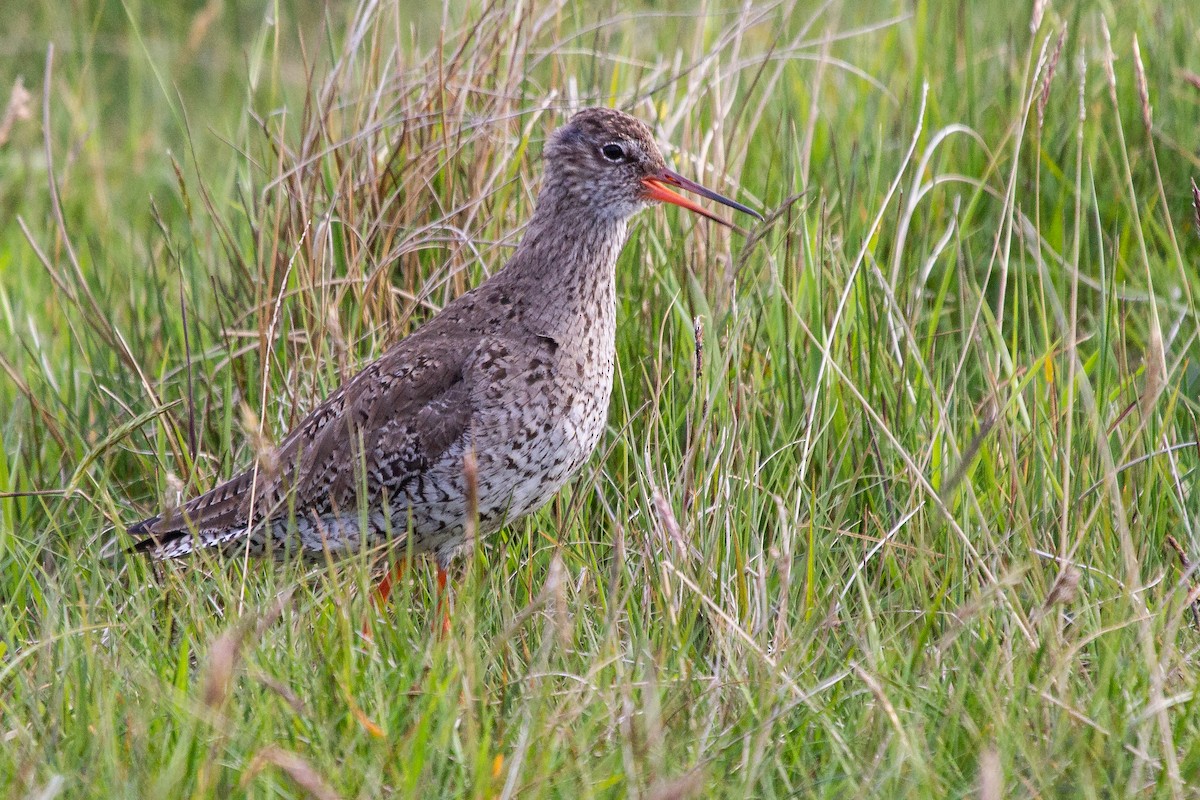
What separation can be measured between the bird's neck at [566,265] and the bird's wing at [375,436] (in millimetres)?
253

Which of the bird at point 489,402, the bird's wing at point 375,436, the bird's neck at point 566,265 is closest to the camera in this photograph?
the bird at point 489,402

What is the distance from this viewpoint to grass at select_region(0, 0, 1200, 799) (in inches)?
121

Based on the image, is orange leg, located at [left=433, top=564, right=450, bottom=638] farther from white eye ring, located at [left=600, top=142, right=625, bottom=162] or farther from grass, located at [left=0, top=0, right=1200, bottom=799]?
white eye ring, located at [left=600, top=142, right=625, bottom=162]

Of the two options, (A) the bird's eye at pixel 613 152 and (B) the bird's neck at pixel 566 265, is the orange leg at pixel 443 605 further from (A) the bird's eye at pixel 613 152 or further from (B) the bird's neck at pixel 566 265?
(A) the bird's eye at pixel 613 152

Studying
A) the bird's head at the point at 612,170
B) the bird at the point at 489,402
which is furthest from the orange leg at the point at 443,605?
the bird's head at the point at 612,170

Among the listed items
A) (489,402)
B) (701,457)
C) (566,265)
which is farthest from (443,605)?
(566,265)

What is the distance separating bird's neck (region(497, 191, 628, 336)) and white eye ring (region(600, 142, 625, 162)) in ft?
0.57

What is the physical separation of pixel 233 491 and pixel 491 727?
60.6 inches

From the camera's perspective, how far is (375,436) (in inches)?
175

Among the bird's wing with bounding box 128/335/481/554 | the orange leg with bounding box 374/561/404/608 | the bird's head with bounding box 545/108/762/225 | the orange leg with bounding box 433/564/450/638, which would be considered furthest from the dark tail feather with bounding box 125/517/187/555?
the bird's head with bounding box 545/108/762/225

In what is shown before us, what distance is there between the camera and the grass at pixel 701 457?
307 centimetres

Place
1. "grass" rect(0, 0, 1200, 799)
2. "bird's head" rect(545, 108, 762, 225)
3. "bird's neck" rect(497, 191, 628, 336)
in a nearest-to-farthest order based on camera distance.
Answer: "grass" rect(0, 0, 1200, 799)
"bird's neck" rect(497, 191, 628, 336)
"bird's head" rect(545, 108, 762, 225)

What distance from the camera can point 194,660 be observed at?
3945mm

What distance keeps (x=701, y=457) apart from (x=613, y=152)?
1.02m
